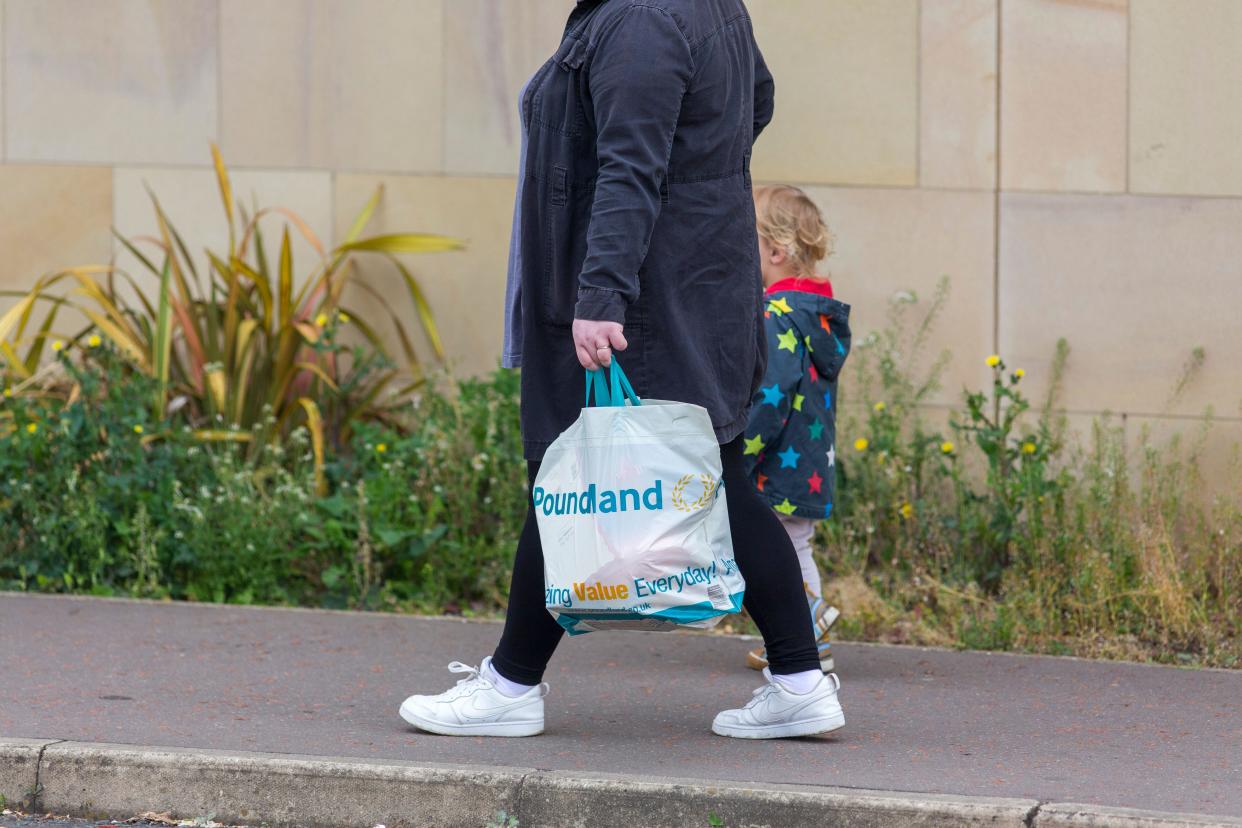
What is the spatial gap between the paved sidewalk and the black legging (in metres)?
Answer: 0.21

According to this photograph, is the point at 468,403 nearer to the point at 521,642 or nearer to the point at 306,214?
the point at 306,214

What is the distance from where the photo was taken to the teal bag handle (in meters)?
3.39

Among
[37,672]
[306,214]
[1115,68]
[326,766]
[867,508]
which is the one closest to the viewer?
[326,766]

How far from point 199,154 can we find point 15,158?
31.7 inches

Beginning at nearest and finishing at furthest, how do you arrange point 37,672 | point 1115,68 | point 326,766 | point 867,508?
point 326,766 < point 37,672 < point 867,508 < point 1115,68

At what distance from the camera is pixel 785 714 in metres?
3.73

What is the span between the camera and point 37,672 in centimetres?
447

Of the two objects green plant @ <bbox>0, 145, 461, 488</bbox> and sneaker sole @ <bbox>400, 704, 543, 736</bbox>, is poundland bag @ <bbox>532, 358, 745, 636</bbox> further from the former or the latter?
green plant @ <bbox>0, 145, 461, 488</bbox>

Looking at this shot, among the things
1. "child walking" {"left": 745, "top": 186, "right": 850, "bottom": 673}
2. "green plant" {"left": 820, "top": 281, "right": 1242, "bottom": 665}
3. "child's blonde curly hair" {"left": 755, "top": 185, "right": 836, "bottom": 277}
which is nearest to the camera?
"child walking" {"left": 745, "top": 186, "right": 850, "bottom": 673}

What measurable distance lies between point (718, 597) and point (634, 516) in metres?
0.26

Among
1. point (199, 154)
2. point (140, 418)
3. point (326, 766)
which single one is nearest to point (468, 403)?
point (140, 418)

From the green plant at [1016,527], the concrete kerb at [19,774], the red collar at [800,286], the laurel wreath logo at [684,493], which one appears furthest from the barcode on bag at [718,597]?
the green plant at [1016,527]

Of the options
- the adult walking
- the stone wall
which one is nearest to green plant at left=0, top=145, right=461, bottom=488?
the stone wall

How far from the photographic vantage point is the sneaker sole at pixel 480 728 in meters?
3.78
